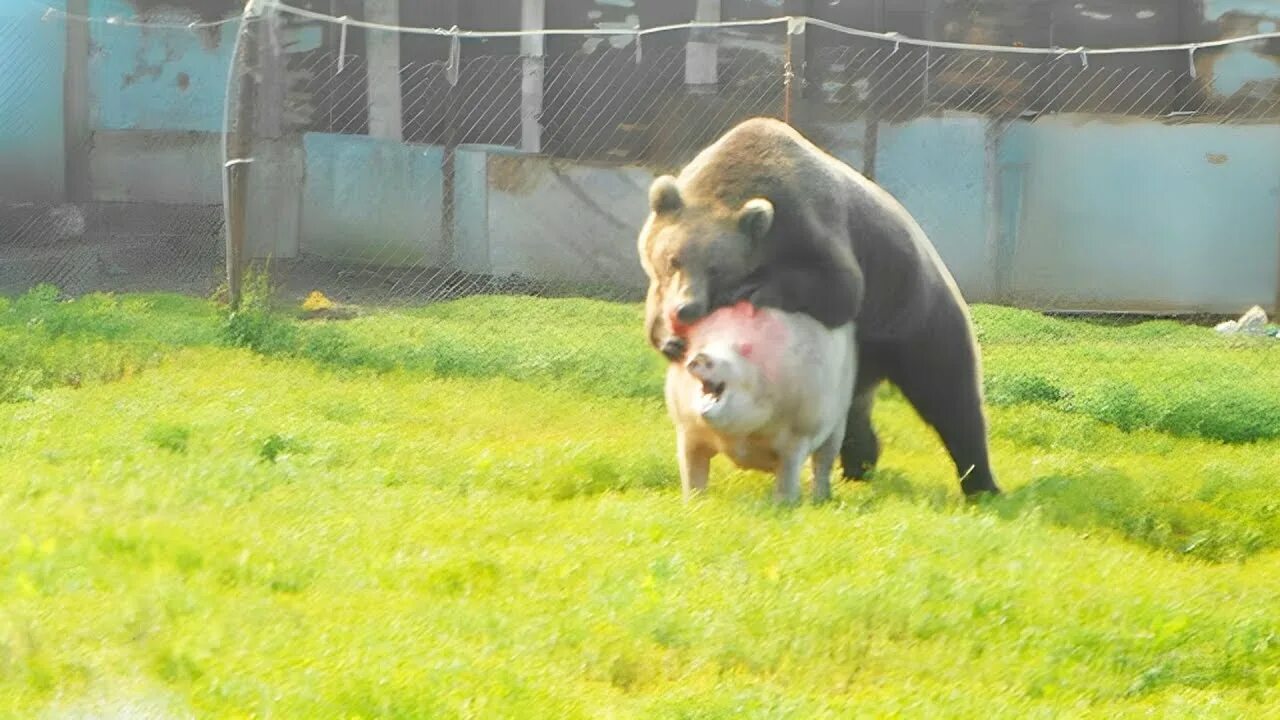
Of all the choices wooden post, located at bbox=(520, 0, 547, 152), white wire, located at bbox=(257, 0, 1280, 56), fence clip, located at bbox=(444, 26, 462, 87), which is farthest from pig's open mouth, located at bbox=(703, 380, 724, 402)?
wooden post, located at bbox=(520, 0, 547, 152)

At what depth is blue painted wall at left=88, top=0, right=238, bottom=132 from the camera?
17156 mm

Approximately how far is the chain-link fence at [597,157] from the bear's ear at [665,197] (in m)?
7.52

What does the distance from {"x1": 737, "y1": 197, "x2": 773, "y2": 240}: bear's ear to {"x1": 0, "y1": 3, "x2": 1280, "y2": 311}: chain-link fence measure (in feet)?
25.1

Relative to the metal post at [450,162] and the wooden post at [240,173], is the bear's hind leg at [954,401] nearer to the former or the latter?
the wooden post at [240,173]

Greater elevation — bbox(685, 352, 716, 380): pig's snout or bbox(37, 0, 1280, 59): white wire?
bbox(37, 0, 1280, 59): white wire

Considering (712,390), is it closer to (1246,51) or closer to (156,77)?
(1246,51)

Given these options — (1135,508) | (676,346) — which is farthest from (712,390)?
(1135,508)

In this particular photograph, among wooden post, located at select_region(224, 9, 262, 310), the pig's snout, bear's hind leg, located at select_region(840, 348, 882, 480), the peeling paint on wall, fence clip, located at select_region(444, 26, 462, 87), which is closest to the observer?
the pig's snout

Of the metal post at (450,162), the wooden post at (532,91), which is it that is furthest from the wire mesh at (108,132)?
the wooden post at (532,91)

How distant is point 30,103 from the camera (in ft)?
55.4

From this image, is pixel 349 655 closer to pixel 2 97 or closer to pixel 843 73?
pixel 843 73

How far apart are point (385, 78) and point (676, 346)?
10.0 metres

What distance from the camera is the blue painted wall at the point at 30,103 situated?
55.3 ft

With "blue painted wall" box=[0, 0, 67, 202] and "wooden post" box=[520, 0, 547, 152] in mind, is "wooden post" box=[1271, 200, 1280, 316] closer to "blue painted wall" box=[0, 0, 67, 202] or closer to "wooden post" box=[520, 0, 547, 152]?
"wooden post" box=[520, 0, 547, 152]
